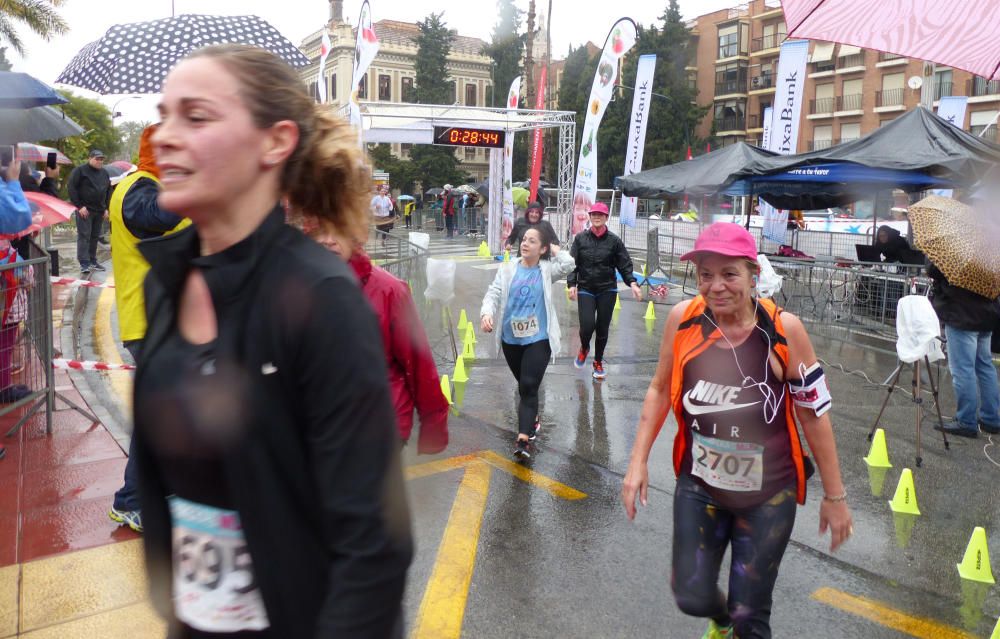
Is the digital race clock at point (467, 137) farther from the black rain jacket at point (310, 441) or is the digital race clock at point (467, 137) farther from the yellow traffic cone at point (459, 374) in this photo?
the black rain jacket at point (310, 441)

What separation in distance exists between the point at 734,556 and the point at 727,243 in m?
1.16

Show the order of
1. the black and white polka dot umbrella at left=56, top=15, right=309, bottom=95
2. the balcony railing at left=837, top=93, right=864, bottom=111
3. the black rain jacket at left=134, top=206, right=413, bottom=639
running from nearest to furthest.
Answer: the black rain jacket at left=134, top=206, right=413, bottom=639
the black and white polka dot umbrella at left=56, top=15, right=309, bottom=95
the balcony railing at left=837, top=93, right=864, bottom=111

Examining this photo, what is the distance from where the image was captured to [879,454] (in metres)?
6.40

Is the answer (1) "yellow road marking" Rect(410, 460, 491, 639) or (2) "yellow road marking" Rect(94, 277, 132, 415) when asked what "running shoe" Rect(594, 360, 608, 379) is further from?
(2) "yellow road marking" Rect(94, 277, 132, 415)

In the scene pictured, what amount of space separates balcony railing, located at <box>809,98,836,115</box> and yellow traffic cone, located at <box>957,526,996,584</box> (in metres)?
61.8

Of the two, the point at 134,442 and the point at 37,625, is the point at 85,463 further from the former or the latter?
the point at 134,442

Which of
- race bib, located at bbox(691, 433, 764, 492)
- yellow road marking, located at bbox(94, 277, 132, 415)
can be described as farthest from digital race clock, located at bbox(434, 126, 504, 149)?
race bib, located at bbox(691, 433, 764, 492)

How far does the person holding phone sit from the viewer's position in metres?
13.5

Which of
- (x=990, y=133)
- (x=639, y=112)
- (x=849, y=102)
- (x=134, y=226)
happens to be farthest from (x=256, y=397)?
(x=849, y=102)

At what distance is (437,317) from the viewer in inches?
461

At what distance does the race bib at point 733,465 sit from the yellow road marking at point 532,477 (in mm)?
2447

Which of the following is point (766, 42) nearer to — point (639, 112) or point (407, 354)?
point (639, 112)

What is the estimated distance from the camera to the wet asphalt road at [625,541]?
3.90 metres

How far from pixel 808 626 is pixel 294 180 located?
10.9 ft
